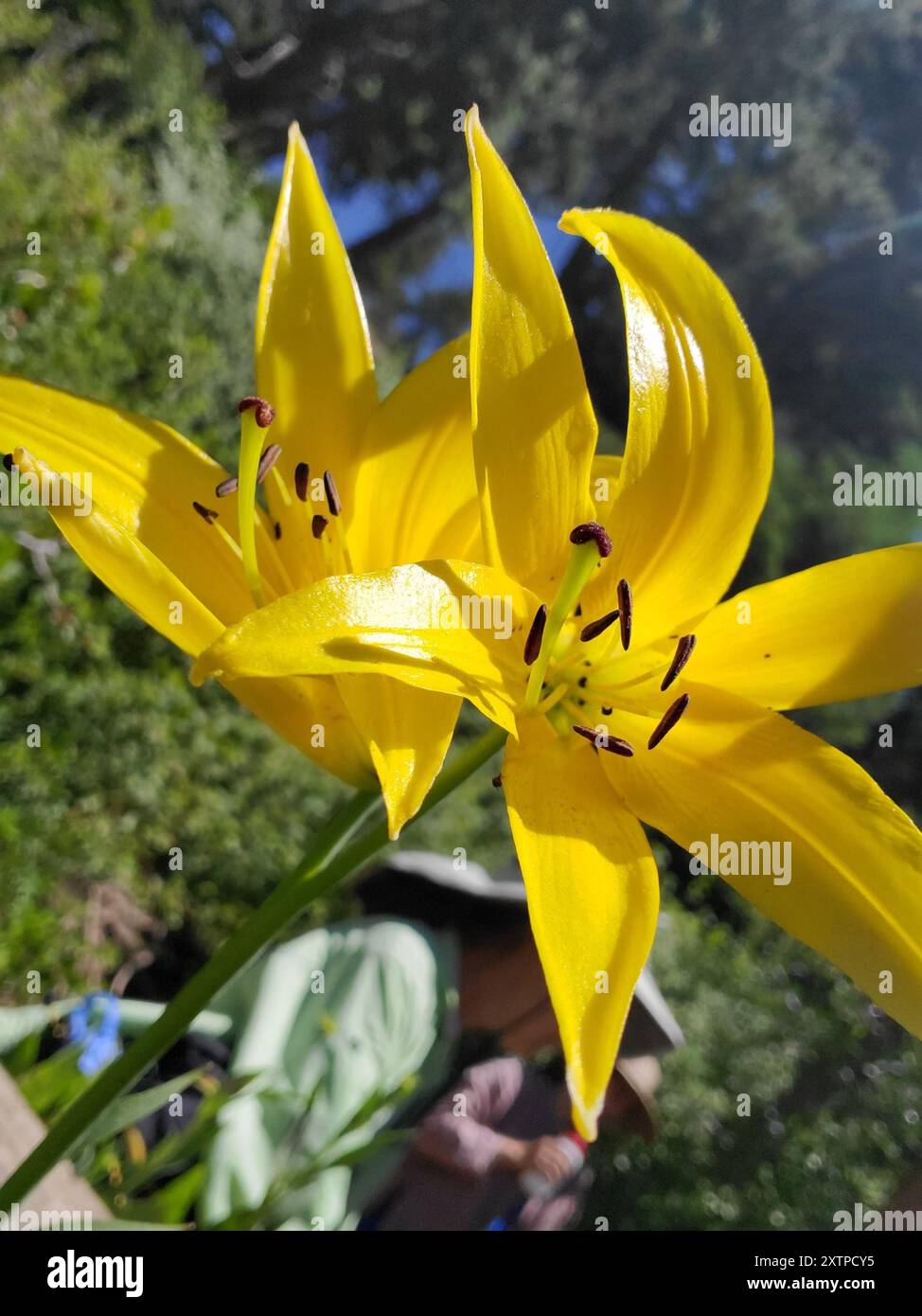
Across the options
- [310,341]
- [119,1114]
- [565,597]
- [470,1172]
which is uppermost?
[310,341]

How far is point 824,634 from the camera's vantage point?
41 cm

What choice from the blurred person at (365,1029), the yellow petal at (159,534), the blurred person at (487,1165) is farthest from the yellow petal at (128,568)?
the blurred person at (487,1165)

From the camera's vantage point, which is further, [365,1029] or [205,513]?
[365,1029]

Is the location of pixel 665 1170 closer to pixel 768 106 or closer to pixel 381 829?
pixel 381 829

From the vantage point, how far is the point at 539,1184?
1.49 m

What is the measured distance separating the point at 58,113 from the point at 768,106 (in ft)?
6.19

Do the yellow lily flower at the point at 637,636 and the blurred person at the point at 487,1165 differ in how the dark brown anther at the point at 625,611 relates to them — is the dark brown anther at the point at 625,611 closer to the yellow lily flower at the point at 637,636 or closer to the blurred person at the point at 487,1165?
the yellow lily flower at the point at 637,636

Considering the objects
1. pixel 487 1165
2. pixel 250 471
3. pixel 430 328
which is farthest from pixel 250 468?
pixel 430 328

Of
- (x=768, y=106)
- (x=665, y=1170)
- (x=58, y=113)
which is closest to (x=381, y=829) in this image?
(x=665, y=1170)

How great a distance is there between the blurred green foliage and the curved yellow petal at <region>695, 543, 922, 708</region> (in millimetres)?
1323

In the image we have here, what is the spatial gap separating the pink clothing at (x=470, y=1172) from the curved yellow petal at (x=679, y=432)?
1123mm

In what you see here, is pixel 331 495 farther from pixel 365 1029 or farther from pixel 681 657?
pixel 365 1029

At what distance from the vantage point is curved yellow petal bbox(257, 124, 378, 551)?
0.44 meters

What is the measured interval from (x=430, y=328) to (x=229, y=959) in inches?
120
